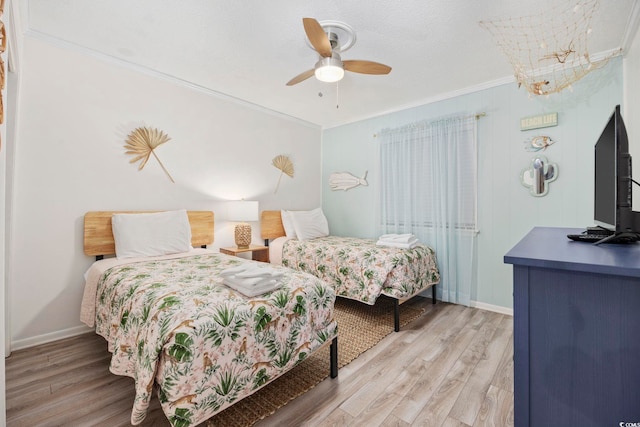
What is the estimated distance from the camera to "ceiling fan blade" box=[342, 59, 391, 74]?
2275 mm

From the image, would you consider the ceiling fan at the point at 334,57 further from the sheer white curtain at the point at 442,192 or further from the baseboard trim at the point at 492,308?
the baseboard trim at the point at 492,308

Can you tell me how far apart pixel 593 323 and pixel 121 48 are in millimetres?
3534

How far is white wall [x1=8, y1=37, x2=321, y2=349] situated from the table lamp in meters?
0.22

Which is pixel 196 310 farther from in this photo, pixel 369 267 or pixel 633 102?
pixel 633 102

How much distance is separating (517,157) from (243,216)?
3.07m

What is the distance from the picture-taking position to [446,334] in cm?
258

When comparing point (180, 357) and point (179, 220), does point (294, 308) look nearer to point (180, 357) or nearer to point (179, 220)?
point (180, 357)

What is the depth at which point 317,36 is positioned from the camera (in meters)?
1.91

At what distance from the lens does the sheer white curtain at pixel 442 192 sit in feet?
10.8

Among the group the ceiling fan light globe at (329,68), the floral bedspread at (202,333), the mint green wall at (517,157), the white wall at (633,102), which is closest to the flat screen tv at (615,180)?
the white wall at (633,102)

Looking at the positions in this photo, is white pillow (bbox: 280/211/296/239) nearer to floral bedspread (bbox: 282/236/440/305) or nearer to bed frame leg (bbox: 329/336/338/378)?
floral bedspread (bbox: 282/236/440/305)

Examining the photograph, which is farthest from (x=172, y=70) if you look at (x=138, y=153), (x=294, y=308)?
(x=294, y=308)

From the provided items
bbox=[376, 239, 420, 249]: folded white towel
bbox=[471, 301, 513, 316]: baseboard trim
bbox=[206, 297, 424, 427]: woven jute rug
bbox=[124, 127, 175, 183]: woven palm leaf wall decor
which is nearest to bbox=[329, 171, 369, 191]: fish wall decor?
bbox=[376, 239, 420, 249]: folded white towel

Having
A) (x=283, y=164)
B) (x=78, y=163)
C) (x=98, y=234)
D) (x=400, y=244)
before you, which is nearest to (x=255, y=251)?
(x=283, y=164)
